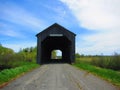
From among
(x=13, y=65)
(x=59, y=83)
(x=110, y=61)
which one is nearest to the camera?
(x=59, y=83)

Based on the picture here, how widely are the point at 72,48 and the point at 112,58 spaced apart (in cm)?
749

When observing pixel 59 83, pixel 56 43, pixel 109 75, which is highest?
pixel 56 43

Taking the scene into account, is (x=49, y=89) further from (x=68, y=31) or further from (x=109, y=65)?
(x=68, y=31)

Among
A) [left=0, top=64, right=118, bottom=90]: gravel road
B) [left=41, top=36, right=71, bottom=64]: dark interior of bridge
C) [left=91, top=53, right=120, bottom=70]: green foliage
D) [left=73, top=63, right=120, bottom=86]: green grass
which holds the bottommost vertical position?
[left=0, top=64, right=118, bottom=90]: gravel road

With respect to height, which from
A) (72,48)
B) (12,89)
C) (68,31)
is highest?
(68,31)

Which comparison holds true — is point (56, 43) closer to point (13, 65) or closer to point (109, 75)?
point (13, 65)

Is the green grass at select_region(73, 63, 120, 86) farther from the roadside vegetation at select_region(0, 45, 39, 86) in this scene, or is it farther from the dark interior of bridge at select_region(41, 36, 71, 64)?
the dark interior of bridge at select_region(41, 36, 71, 64)

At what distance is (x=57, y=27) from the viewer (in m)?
37.3

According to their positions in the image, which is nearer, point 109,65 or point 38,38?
point 109,65

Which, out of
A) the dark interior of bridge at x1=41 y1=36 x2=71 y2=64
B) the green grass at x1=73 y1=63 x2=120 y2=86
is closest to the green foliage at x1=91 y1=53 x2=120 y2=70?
the dark interior of bridge at x1=41 y1=36 x2=71 y2=64

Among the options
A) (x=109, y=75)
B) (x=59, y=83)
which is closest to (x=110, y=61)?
(x=109, y=75)

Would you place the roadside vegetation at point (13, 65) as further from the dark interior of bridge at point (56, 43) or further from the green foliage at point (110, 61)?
the green foliage at point (110, 61)

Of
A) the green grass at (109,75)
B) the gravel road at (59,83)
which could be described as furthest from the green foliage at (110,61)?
the gravel road at (59,83)

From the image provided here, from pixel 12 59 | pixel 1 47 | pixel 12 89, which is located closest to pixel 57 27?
pixel 12 59
